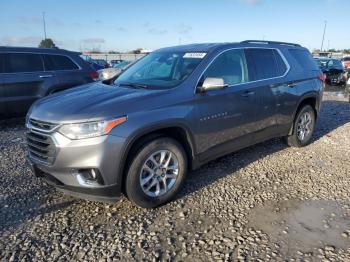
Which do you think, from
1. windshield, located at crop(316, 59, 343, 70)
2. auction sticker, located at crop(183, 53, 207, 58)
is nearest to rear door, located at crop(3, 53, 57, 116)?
auction sticker, located at crop(183, 53, 207, 58)

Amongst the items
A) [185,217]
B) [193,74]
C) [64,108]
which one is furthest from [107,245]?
[193,74]

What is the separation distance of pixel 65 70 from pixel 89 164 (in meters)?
5.06

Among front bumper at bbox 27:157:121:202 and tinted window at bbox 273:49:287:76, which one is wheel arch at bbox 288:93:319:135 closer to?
tinted window at bbox 273:49:287:76

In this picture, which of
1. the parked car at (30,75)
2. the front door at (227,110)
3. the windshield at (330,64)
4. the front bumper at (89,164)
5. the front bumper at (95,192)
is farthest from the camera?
the windshield at (330,64)

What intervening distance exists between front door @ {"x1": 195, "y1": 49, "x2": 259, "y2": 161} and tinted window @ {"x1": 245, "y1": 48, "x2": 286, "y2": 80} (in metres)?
0.15

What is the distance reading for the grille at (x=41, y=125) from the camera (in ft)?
11.3

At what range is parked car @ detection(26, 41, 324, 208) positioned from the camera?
11.0 ft

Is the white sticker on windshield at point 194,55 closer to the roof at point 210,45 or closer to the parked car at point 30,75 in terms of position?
the roof at point 210,45

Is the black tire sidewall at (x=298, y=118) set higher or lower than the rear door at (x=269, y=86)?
lower

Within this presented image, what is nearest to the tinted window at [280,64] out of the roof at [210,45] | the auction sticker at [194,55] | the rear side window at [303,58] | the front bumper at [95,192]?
the roof at [210,45]

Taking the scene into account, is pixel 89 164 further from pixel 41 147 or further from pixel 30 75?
pixel 30 75

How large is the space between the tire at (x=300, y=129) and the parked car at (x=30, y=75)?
4799mm

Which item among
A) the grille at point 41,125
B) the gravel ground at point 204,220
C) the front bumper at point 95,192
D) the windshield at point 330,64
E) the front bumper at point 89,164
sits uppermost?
the windshield at point 330,64

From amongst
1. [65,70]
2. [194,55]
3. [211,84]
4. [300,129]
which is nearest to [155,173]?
[211,84]
